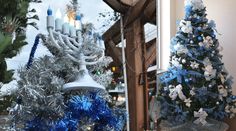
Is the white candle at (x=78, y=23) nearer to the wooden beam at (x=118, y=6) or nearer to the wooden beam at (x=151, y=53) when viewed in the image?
the wooden beam at (x=118, y=6)

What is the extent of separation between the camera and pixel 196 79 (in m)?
2.84

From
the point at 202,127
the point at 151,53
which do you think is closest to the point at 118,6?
the point at 151,53

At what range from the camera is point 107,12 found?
4.64 m

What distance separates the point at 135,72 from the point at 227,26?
7.16ft

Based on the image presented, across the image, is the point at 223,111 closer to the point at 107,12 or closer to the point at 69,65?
the point at 69,65

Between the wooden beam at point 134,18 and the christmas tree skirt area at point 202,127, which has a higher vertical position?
the wooden beam at point 134,18

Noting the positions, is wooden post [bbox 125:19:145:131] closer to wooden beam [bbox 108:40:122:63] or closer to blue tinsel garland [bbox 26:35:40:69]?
wooden beam [bbox 108:40:122:63]

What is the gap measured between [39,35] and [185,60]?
5.40ft

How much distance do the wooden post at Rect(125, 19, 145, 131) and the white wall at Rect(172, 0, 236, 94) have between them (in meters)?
1.84

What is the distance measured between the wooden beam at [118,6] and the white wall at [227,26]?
166cm

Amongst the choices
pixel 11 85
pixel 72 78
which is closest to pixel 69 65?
pixel 72 78

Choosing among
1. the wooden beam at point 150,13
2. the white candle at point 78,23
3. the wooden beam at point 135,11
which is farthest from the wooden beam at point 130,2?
the white candle at point 78,23

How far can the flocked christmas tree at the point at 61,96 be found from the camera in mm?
1452

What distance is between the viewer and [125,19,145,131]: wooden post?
507 centimetres
